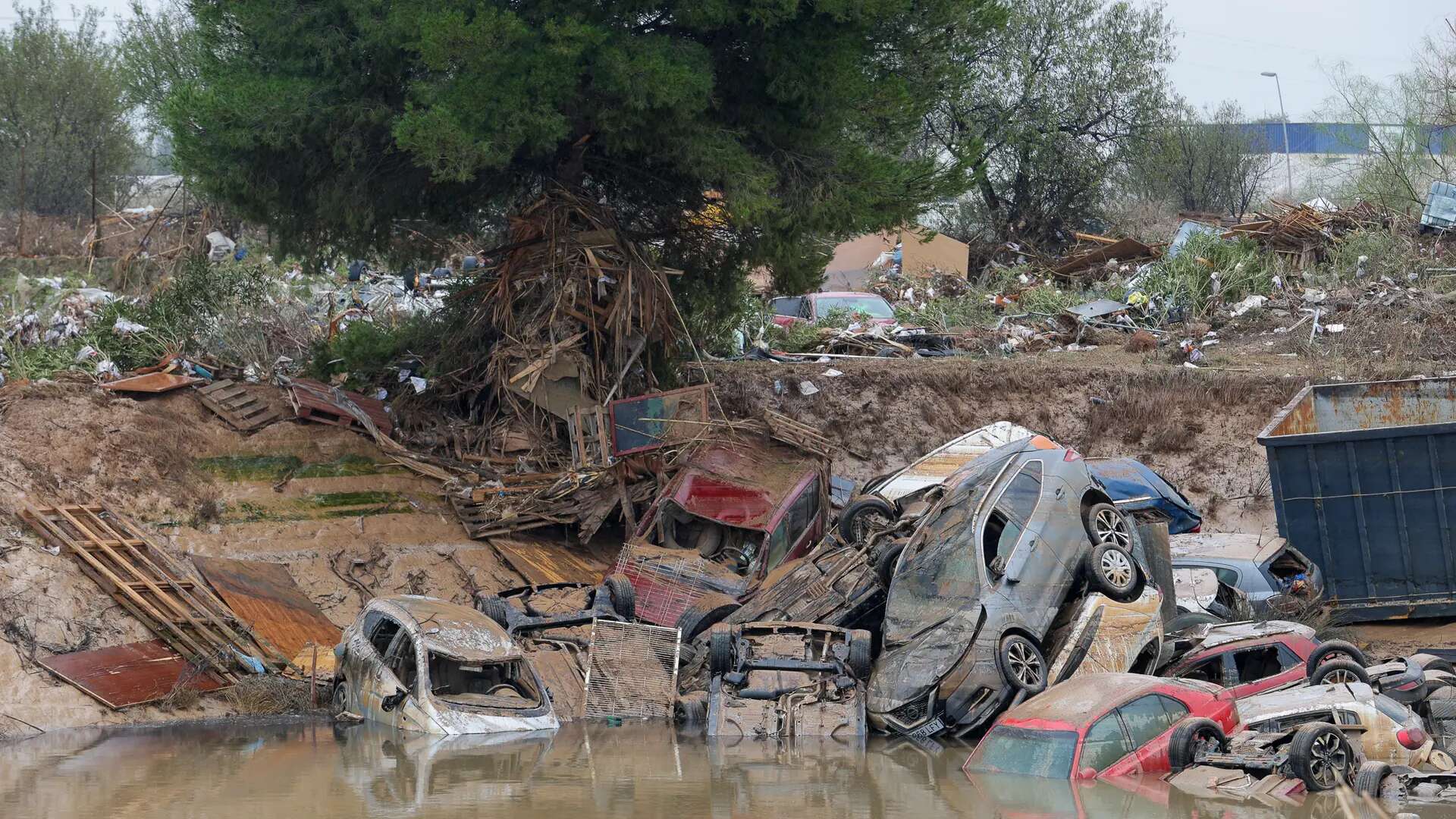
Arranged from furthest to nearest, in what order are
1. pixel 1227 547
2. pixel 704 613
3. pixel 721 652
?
1. pixel 1227 547
2. pixel 704 613
3. pixel 721 652

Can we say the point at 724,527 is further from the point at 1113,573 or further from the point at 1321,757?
the point at 1321,757

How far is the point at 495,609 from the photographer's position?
14.6 metres

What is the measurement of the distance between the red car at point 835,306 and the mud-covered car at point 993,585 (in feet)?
44.3

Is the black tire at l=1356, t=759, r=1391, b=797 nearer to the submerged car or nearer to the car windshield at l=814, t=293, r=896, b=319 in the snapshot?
the submerged car

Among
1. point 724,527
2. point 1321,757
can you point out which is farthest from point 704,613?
point 1321,757

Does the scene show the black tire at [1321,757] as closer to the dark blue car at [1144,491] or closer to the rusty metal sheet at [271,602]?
the dark blue car at [1144,491]

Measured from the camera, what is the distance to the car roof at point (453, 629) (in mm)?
12859

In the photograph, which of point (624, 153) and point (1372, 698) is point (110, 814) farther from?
point (624, 153)

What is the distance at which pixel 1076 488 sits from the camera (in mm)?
13453

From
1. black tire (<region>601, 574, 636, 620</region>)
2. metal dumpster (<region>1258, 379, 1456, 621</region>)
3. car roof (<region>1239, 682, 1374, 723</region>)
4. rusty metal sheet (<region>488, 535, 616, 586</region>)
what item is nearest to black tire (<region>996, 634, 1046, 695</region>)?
car roof (<region>1239, 682, 1374, 723</region>)

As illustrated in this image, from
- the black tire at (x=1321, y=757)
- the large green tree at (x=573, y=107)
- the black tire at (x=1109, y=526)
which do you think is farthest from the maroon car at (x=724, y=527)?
the black tire at (x=1321, y=757)

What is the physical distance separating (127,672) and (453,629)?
157 inches

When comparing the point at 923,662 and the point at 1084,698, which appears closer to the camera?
the point at 1084,698

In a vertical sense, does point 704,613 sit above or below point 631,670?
above
